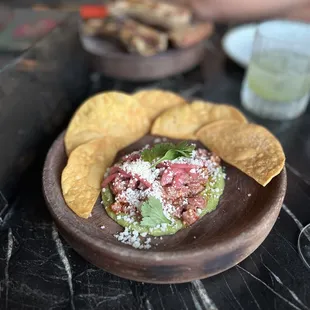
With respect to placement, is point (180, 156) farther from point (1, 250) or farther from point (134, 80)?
point (134, 80)

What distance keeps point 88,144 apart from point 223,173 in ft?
1.52

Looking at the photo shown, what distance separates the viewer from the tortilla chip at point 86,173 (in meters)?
1.15

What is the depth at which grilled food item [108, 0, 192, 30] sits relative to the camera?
2047mm

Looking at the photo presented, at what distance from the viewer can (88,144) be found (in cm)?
134

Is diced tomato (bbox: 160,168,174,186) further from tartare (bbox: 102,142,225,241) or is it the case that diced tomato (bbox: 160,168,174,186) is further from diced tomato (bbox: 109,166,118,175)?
diced tomato (bbox: 109,166,118,175)

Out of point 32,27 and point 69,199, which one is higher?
point 32,27

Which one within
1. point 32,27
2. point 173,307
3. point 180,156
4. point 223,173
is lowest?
point 173,307

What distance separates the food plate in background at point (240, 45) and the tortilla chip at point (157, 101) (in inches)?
22.6

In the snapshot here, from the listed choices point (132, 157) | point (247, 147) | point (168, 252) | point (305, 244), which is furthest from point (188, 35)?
point (168, 252)

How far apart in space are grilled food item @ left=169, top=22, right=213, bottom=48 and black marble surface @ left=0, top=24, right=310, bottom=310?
962 mm

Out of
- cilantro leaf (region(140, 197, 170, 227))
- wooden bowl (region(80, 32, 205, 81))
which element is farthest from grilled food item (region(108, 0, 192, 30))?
cilantro leaf (region(140, 197, 170, 227))

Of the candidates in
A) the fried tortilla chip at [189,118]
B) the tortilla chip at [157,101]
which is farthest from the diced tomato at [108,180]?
the tortilla chip at [157,101]

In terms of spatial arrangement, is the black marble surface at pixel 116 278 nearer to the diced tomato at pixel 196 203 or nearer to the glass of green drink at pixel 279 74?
the diced tomato at pixel 196 203

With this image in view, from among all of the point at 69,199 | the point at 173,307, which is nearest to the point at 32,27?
the point at 69,199
